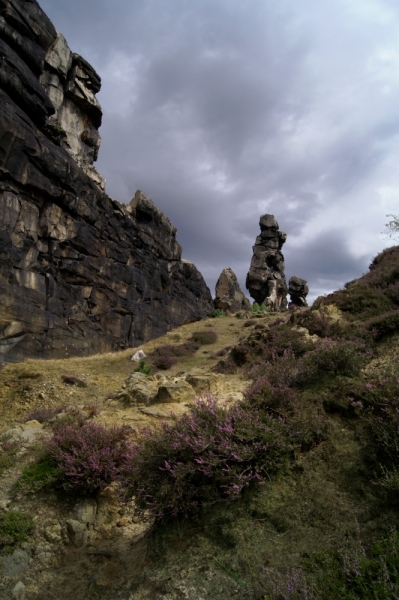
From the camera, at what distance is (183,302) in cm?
4453

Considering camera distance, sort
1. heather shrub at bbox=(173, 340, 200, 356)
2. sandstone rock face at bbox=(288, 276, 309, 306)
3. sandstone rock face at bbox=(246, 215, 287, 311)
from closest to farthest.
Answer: heather shrub at bbox=(173, 340, 200, 356) < sandstone rock face at bbox=(246, 215, 287, 311) < sandstone rock face at bbox=(288, 276, 309, 306)

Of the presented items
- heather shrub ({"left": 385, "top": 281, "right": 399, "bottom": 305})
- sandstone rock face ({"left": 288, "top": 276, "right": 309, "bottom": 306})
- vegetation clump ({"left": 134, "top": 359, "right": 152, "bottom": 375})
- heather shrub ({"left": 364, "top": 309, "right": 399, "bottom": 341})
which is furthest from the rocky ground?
sandstone rock face ({"left": 288, "top": 276, "right": 309, "bottom": 306})

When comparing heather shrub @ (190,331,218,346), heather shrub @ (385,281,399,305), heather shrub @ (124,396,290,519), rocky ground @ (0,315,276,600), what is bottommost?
rocky ground @ (0,315,276,600)

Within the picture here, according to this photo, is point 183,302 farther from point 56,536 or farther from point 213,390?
point 56,536

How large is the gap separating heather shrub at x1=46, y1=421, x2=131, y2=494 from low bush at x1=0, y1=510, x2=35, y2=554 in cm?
61

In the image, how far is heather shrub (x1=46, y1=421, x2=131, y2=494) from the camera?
5129mm

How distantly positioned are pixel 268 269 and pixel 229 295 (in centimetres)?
825

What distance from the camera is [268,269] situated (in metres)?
59.1

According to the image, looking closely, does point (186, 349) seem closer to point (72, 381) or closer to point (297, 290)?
point (72, 381)

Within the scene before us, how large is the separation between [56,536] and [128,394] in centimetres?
553

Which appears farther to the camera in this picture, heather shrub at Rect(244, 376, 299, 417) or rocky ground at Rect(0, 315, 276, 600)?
heather shrub at Rect(244, 376, 299, 417)

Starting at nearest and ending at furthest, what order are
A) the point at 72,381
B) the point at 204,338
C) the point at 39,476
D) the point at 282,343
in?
the point at 39,476
the point at 282,343
the point at 72,381
the point at 204,338

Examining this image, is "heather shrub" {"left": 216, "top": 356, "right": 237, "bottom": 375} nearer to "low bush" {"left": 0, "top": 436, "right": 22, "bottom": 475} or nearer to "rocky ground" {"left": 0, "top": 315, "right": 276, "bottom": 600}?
"rocky ground" {"left": 0, "top": 315, "right": 276, "bottom": 600}

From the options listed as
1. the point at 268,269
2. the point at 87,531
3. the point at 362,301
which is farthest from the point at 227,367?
the point at 268,269
